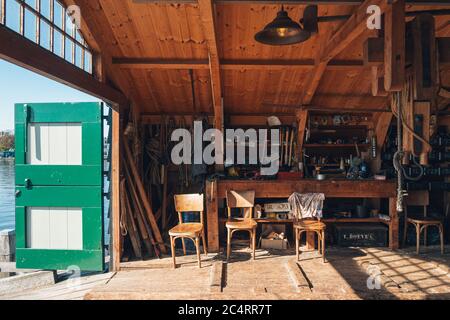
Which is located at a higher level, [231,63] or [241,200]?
[231,63]

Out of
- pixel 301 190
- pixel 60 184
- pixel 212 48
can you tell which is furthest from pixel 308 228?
pixel 60 184

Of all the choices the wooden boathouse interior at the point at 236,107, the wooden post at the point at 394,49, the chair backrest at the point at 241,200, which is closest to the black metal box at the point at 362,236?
the wooden boathouse interior at the point at 236,107

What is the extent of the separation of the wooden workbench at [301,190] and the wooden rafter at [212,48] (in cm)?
111

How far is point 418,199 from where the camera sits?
6.08 metres

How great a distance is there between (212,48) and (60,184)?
9.74 ft

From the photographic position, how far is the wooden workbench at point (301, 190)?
18.3 ft

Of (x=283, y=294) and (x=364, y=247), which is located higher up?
(x=283, y=294)

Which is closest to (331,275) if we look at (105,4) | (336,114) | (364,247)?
(364,247)

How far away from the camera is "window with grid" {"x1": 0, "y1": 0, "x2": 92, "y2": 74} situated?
2986 mm

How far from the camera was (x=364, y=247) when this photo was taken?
18.8ft

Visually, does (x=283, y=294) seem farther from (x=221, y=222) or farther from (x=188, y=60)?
(x=221, y=222)

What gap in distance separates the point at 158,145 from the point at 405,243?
4740 millimetres

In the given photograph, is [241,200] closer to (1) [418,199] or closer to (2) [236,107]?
(2) [236,107]

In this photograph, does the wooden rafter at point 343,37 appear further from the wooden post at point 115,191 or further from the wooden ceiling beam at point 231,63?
the wooden post at point 115,191
